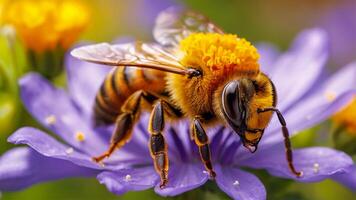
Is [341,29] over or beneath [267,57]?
→ beneath

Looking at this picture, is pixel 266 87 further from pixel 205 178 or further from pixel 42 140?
pixel 42 140

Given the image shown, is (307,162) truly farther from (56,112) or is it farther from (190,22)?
(56,112)

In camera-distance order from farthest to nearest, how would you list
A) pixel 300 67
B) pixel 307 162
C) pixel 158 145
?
pixel 300 67
pixel 307 162
pixel 158 145

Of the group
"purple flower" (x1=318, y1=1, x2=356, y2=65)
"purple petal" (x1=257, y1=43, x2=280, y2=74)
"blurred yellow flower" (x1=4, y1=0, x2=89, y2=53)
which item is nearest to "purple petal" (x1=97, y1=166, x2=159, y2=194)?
"blurred yellow flower" (x1=4, y1=0, x2=89, y2=53)

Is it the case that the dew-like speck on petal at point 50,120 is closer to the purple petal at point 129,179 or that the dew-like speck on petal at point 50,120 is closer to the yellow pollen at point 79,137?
the yellow pollen at point 79,137

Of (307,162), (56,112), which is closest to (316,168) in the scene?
(307,162)

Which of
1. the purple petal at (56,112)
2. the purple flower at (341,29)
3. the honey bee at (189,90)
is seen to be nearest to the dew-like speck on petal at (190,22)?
the honey bee at (189,90)
